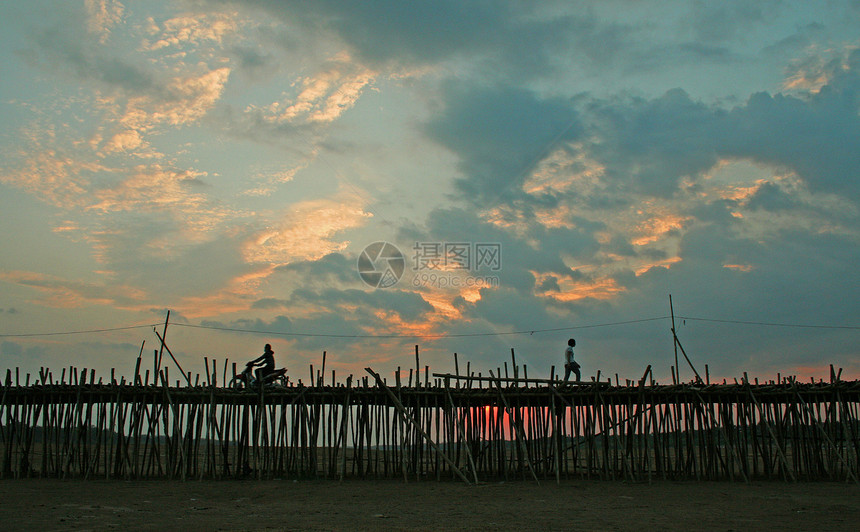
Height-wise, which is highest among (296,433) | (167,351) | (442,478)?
(167,351)

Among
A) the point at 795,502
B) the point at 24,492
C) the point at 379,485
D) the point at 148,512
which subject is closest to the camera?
the point at 148,512

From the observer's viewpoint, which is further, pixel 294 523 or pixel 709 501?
pixel 709 501

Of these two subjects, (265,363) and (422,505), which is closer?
(422,505)

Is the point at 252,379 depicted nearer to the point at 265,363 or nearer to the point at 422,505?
the point at 265,363

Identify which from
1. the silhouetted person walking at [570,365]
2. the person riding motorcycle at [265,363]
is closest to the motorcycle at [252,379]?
the person riding motorcycle at [265,363]

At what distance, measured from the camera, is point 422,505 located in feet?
35.2

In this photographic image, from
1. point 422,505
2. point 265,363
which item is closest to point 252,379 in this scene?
point 265,363

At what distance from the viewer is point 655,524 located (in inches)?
353

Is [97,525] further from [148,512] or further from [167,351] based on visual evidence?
[167,351]

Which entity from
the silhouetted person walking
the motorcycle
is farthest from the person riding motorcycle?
the silhouetted person walking

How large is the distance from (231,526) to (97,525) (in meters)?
1.73

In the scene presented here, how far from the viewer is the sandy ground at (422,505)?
29.1 feet

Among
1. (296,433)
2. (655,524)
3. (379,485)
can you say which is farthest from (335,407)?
(655,524)

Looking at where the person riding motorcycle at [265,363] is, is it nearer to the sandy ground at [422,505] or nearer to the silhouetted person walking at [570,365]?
the sandy ground at [422,505]
